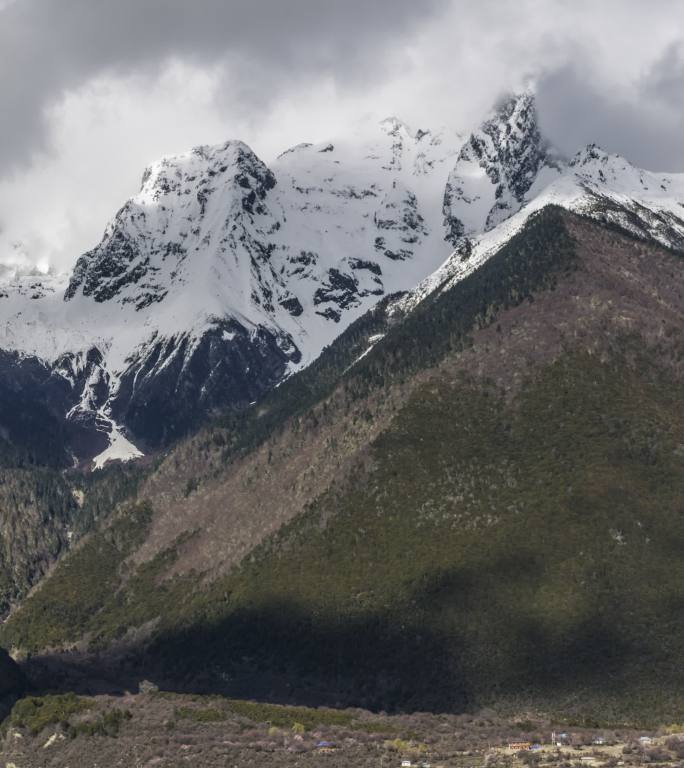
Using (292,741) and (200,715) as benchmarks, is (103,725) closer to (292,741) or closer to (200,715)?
(200,715)

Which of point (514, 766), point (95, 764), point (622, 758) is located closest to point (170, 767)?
point (95, 764)

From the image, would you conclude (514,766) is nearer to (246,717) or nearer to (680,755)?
(680,755)

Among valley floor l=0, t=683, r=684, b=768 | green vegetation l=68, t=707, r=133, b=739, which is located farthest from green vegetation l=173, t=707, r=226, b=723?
green vegetation l=68, t=707, r=133, b=739

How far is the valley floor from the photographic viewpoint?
163375mm

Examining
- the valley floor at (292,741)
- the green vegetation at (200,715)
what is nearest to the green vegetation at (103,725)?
the valley floor at (292,741)

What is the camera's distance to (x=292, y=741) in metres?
179

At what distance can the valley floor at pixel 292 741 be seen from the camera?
163m

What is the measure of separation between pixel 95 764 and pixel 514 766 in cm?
5338

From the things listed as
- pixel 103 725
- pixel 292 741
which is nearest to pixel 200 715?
pixel 103 725

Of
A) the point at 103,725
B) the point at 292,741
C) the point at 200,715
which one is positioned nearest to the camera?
the point at 292,741

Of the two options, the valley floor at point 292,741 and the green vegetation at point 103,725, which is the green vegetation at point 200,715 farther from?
the green vegetation at point 103,725

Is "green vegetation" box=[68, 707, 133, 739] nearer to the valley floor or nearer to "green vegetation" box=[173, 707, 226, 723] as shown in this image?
the valley floor

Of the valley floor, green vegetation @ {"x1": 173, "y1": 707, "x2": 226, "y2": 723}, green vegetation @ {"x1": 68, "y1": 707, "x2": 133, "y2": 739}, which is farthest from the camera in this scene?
green vegetation @ {"x1": 173, "y1": 707, "x2": 226, "y2": 723}

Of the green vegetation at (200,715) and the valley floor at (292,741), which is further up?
the green vegetation at (200,715)
